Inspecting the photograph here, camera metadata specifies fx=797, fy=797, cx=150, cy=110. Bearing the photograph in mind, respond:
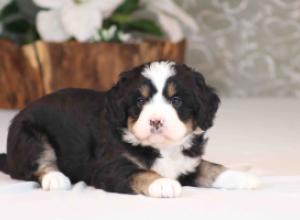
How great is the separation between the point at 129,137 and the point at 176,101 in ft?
0.45

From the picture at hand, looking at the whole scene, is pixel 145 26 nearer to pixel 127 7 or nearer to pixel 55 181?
pixel 127 7

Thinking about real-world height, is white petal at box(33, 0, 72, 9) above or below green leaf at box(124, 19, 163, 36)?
below

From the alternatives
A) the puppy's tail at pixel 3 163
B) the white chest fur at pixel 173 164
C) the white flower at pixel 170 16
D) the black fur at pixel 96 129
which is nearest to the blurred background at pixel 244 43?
the white flower at pixel 170 16

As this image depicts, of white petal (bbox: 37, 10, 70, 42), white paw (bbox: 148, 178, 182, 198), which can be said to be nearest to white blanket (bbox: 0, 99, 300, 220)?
white paw (bbox: 148, 178, 182, 198)

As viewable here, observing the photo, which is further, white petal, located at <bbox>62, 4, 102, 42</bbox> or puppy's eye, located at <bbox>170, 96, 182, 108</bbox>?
A: white petal, located at <bbox>62, 4, 102, 42</bbox>

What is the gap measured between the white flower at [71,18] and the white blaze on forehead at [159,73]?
185 centimetres

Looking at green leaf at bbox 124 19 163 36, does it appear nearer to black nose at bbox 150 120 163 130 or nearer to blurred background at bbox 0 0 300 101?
blurred background at bbox 0 0 300 101

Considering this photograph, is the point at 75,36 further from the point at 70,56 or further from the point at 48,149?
the point at 48,149

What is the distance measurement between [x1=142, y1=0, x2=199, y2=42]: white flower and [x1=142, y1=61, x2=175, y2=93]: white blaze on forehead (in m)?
2.19

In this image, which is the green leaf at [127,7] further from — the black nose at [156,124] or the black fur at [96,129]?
the black nose at [156,124]

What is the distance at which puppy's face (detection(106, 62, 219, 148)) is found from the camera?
1748 mm

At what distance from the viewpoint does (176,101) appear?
1791 millimetres

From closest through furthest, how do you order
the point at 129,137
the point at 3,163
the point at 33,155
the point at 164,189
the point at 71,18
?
the point at 164,189 → the point at 129,137 → the point at 33,155 → the point at 3,163 → the point at 71,18

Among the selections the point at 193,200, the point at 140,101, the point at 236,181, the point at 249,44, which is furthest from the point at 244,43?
the point at 193,200
